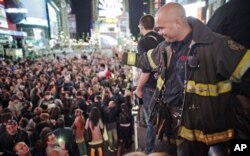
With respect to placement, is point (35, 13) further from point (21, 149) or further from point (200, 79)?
point (200, 79)

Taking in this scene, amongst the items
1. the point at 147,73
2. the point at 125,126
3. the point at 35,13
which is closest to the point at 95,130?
the point at 125,126

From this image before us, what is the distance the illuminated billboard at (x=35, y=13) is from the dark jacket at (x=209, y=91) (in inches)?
1660

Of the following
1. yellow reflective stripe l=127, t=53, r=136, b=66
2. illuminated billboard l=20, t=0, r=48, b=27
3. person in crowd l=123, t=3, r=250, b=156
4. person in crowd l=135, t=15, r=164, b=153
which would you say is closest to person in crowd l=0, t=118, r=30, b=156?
person in crowd l=135, t=15, r=164, b=153

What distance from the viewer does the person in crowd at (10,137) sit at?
20.3 ft

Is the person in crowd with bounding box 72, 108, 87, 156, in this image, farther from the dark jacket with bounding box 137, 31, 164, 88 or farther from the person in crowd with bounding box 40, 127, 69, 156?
the dark jacket with bounding box 137, 31, 164, 88

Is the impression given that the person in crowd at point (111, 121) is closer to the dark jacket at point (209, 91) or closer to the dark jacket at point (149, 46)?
the dark jacket at point (149, 46)

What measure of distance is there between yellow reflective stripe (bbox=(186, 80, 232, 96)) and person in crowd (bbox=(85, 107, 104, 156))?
17.9 feet

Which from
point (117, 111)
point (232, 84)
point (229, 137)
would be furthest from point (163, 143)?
point (117, 111)

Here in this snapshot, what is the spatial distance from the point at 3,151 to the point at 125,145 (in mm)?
3963

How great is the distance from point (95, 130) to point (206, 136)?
570 cm

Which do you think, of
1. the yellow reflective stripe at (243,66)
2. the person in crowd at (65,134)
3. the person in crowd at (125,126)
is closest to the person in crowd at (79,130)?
the person in crowd at (65,134)

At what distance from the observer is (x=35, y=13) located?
47531mm

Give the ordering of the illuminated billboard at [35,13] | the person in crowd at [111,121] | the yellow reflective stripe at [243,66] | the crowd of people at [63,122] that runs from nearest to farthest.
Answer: the yellow reflective stripe at [243,66] < the crowd of people at [63,122] < the person in crowd at [111,121] < the illuminated billboard at [35,13]

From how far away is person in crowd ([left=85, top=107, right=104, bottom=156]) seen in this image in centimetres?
795
